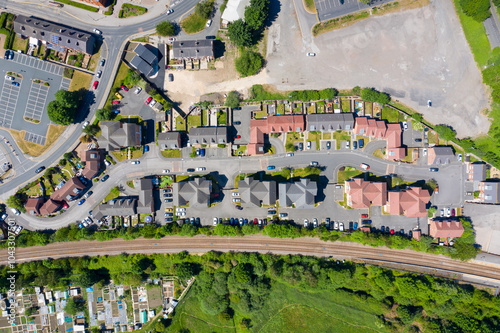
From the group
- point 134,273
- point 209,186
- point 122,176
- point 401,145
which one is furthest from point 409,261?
point 122,176

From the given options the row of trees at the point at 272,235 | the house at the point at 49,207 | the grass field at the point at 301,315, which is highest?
the house at the point at 49,207

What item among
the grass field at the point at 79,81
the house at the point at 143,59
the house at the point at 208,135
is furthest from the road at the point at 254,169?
the grass field at the point at 79,81

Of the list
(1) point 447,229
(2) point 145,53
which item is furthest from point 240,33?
(1) point 447,229

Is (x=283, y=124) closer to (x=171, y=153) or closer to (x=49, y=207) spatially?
(x=171, y=153)

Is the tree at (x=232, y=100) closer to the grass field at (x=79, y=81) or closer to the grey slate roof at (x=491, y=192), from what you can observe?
the grass field at (x=79, y=81)

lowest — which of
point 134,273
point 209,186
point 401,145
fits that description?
point 134,273

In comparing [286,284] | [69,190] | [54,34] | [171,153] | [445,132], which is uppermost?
[54,34]

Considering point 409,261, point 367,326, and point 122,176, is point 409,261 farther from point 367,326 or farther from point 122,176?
point 122,176
